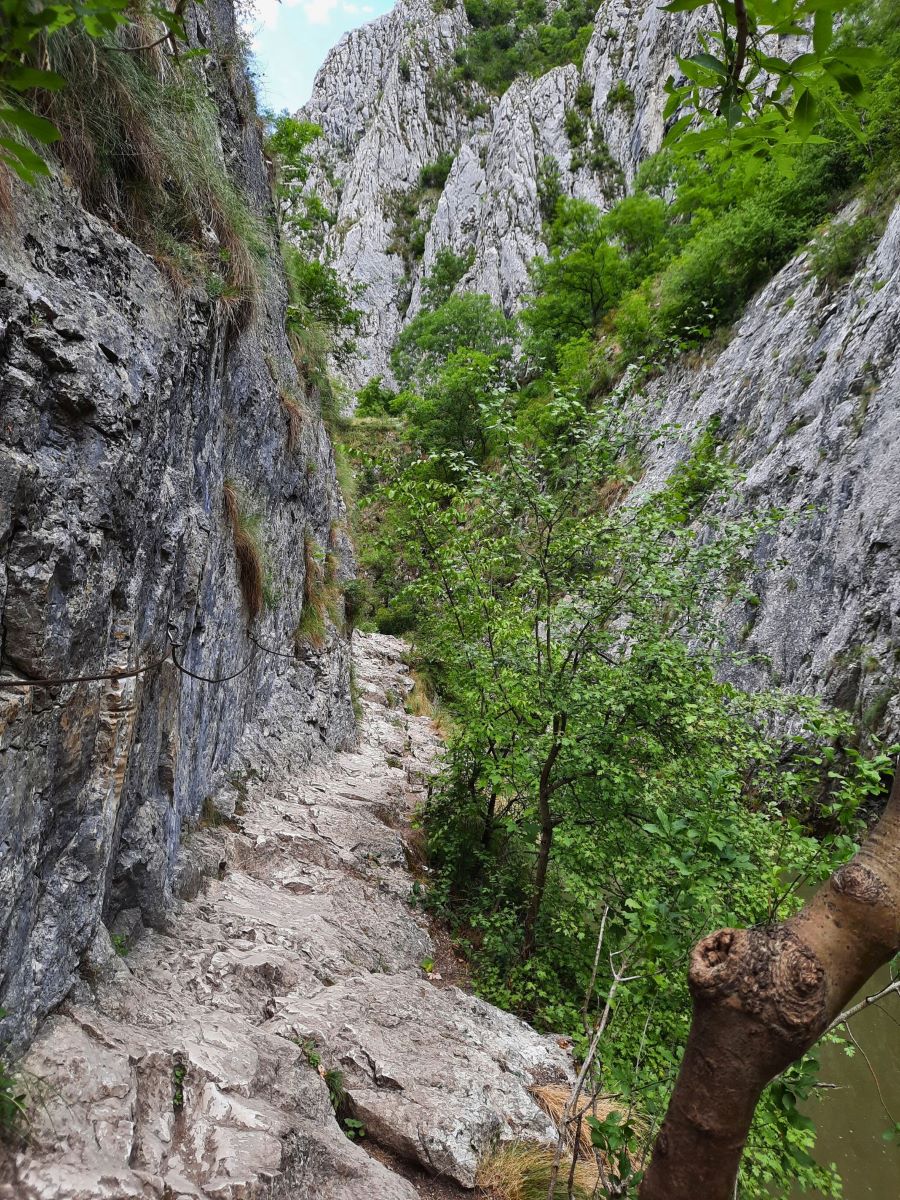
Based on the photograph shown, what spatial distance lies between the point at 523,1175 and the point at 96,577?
3.71 m

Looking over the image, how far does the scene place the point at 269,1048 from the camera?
3.10 metres

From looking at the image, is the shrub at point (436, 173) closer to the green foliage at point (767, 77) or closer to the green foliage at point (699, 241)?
the green foliage at point (699, 241)

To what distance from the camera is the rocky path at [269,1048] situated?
222 cm

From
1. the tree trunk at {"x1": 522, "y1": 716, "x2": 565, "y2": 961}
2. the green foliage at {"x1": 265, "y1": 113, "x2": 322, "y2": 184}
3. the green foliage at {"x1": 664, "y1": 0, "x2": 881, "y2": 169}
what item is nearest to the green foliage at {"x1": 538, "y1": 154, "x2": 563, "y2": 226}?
the green foliage at {"x1": 265, "y1": 113, "x2": 322, "y2": 184}

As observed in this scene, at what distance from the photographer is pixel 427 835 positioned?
7.21m

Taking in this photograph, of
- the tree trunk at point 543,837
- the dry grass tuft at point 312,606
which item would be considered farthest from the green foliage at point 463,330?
the tree trunk at point 543,837

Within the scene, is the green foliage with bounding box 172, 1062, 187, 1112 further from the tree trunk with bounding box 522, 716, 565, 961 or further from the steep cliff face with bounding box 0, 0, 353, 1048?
the tree trunk with bounding box 522, 716, 565, 961

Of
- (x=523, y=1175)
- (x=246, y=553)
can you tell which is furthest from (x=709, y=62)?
(x=246, y=553)

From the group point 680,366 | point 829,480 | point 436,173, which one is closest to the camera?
point 829,480

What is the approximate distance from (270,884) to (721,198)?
830 inches

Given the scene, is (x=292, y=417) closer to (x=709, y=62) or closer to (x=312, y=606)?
(x=312, y=606)

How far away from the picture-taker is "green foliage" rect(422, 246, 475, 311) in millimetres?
36688

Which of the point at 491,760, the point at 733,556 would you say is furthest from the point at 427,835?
the point at 733,556

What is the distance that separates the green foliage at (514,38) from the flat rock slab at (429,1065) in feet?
174
